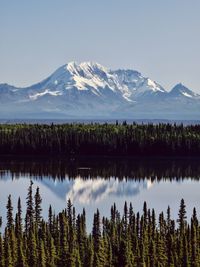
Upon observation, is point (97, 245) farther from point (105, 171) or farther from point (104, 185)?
point (105, 171)

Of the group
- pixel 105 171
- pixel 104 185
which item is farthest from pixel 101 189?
pixel 105 171

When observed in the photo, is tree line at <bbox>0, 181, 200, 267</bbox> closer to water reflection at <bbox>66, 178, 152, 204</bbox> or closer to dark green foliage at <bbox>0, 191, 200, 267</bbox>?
dark green foliage at <bbox>0, 191, 200, 267</bbox>

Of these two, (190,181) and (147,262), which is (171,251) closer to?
(147,262)

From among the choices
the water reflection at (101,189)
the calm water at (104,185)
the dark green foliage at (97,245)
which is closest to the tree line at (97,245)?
the dark green foliage at (97,245)

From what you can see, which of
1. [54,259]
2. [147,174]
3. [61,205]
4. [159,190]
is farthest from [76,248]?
[147,174]

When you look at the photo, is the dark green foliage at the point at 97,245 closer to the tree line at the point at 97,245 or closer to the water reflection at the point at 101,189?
the tree line at the point at 97,245

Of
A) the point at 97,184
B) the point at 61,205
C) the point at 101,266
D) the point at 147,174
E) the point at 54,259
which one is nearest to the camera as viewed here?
the point at 101,266

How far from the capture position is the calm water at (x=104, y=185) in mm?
133300

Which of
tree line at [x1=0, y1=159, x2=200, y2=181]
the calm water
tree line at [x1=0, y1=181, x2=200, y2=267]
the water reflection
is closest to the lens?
tree line at [x1=0, y1=181, x2=200, y2=267]

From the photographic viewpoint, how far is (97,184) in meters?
164

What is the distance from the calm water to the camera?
437 feet

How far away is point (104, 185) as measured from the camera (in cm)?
16150

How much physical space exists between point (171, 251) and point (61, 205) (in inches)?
2161

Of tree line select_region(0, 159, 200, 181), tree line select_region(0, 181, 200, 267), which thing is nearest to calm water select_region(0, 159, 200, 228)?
tree line select_region(0, 159, 200, 181)
